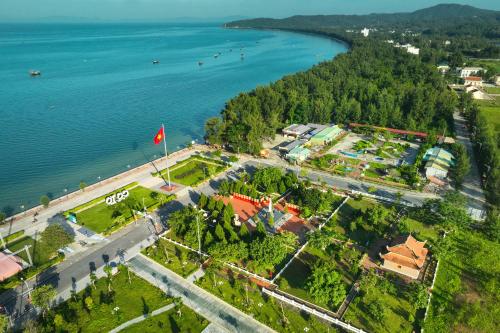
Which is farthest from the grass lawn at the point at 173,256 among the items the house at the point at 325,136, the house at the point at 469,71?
the house at the point at 469,71

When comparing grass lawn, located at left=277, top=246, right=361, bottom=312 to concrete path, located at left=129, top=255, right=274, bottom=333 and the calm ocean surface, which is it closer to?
concrete path, located at left=129, top=255, right=274, bottom=333

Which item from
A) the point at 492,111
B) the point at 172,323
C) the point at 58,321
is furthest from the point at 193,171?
the point at 492,111

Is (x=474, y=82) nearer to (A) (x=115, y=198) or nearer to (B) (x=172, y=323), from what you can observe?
(A) (x=115, y=198)

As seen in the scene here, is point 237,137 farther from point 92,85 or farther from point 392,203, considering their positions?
point 92,85

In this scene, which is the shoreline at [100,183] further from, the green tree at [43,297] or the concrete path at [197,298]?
the green tree at [43,297]

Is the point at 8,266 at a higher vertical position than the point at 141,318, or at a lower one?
higher
